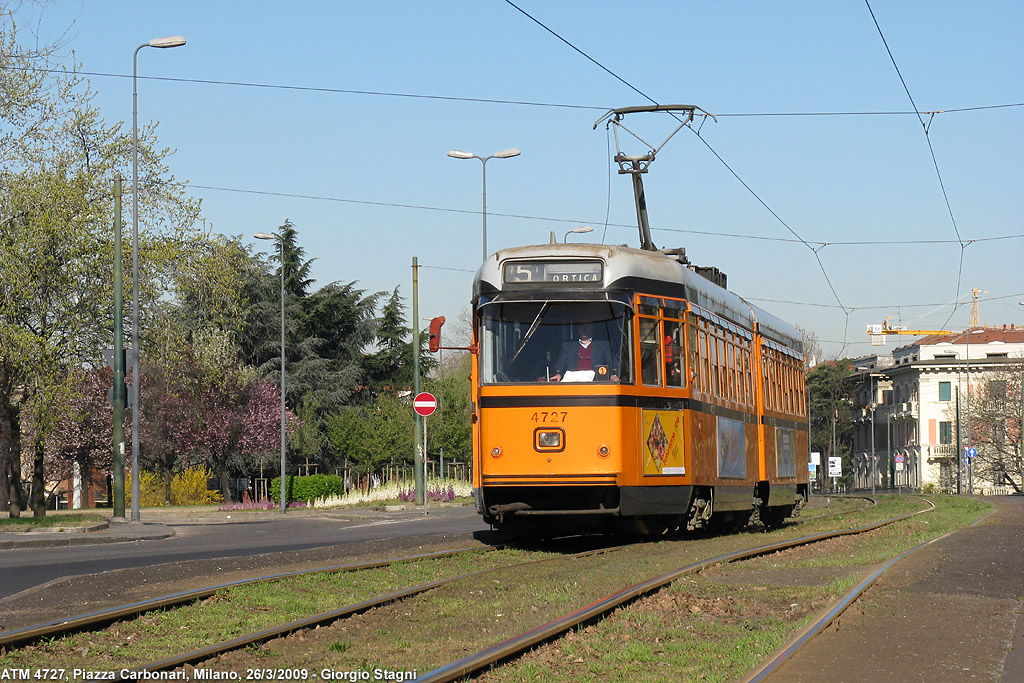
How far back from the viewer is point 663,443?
16797 millimetres

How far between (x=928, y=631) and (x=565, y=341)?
7003 mm

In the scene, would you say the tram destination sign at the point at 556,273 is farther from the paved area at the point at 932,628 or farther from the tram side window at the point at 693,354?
the paved area at the point at 932,628

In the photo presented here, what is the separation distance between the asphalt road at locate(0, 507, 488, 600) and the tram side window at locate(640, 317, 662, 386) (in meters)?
4.08

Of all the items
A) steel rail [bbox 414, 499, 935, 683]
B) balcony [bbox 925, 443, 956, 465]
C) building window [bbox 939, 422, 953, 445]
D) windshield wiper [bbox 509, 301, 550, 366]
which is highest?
windshield wiper [bbox 509, 301, 550, 366]

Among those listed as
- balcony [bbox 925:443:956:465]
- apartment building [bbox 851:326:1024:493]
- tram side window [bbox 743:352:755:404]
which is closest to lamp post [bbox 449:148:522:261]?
tram side window [bbox 743:352:755:404]

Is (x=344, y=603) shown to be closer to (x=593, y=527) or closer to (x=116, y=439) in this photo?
(x=593, y=527)

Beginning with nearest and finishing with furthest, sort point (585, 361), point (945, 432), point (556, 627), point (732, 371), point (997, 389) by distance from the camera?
point (556, 627) → point (585, 361) → point (732, 371) → point (997, 389) → point (945, 432)

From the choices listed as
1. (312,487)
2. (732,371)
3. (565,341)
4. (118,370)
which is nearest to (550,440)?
(565,341)

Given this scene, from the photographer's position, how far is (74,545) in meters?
23.4

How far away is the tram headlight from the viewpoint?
16.1m

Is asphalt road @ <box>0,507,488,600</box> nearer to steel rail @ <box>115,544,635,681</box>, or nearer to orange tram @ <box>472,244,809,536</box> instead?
orange tram @ <box>472,244,809,536</box>

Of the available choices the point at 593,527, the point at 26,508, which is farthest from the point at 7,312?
the point at 593,527

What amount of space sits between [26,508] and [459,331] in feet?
171

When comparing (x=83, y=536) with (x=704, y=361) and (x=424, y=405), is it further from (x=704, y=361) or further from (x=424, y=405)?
(x=704, y=361)
